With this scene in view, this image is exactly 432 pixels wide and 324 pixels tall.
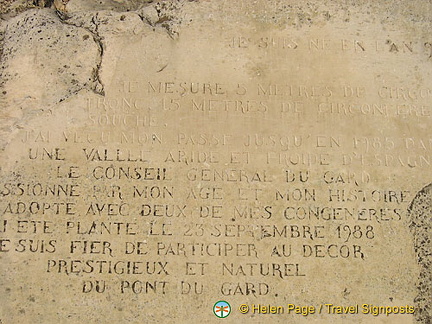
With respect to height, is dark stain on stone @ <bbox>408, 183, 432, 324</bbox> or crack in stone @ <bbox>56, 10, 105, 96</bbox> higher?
crack in stone @ <bbox>56, 10, 105, 96</bbox>

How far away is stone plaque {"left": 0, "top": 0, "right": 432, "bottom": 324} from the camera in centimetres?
393

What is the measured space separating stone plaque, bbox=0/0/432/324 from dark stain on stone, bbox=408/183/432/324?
13 millimetres

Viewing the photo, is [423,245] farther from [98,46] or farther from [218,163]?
[98,46]

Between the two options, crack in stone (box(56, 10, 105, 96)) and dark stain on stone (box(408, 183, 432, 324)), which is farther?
crack in stone (box(56, 10, 105, 96))

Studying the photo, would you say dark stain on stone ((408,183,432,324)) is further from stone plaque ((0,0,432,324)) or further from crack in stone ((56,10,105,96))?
crack in stone ((56,10,105,96))

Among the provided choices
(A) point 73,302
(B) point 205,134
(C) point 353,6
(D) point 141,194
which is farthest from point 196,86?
(A) point 73,302

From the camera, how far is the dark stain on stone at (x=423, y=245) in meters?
3.96

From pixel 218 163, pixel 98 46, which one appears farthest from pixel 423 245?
pixel 98 46

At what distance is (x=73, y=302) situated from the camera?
387cm

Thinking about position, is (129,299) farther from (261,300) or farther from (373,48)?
(373,48)

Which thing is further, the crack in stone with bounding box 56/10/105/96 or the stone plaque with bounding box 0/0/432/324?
the crack in stone with bounding box 56/10/105/96

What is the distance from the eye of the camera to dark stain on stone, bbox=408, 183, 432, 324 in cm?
396

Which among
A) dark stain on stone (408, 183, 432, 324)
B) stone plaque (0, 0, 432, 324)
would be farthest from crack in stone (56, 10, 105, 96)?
dark stain on stone (408, 183, 432, 324)

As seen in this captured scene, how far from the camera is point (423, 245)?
13.2 ft
